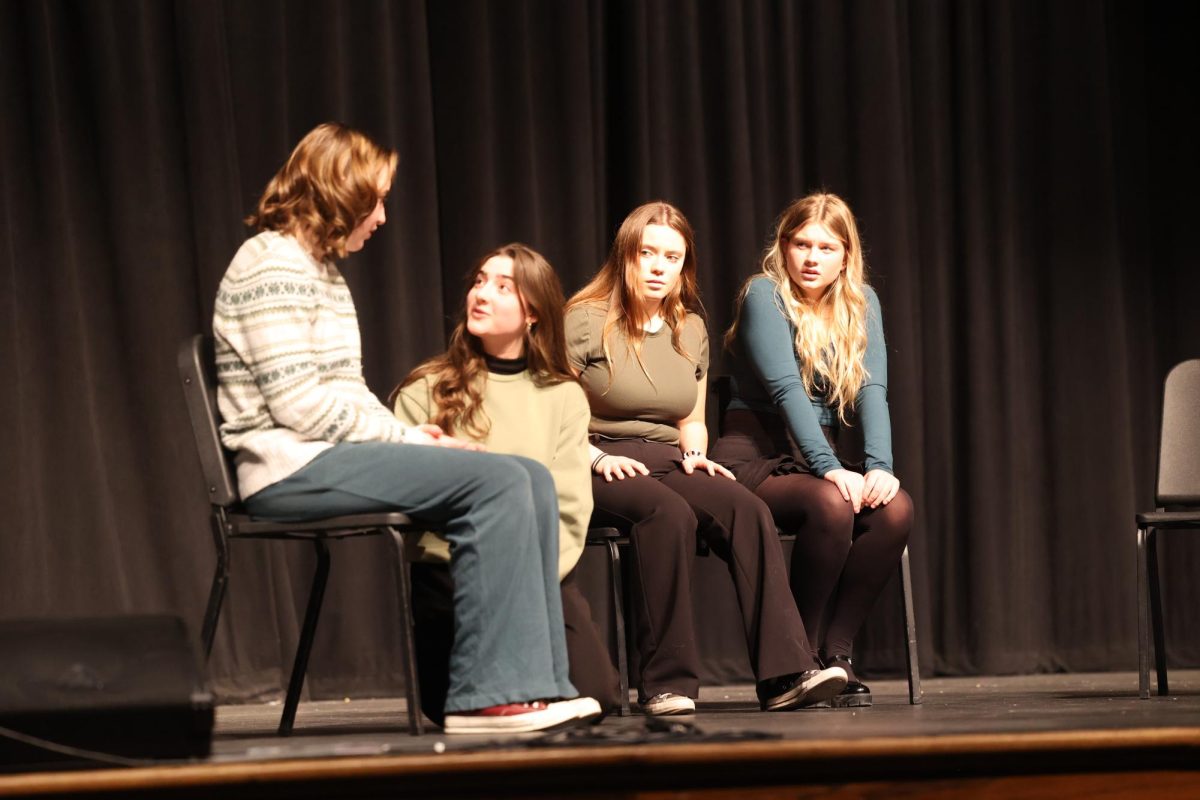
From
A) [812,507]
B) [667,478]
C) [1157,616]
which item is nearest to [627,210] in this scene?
[667,478]

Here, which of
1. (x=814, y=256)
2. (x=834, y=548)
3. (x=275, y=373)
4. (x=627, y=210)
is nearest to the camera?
(x=275, y=373)

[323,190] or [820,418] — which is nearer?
[323,190]

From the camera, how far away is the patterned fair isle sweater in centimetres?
221

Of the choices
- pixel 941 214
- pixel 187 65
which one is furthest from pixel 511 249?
pixel 941 214

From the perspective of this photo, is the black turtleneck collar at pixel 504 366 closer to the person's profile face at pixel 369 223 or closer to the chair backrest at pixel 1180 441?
the person's profile face at pixel 369 223

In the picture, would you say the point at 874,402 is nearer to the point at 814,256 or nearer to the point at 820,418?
the point at 820,418

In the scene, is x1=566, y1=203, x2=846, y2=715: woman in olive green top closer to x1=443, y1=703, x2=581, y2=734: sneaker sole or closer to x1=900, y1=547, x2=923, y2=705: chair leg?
x1=900, y1=547, x2=923, y2=705: chair leg

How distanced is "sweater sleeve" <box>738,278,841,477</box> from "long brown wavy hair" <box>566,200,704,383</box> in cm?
15

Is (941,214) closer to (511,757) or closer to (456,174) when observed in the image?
(456,174)

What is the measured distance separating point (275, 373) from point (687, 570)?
948mm

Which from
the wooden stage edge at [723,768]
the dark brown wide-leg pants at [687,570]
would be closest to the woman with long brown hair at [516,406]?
the dark brown wide-leg pants at [687,570]

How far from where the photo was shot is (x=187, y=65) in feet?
11.2

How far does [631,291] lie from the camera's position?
302 cm

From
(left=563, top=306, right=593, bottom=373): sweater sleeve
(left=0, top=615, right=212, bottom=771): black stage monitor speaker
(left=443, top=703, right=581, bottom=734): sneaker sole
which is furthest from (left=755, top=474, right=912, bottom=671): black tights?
(left=0, top=615, right=212, bottom=771): black stage monitor speaker
